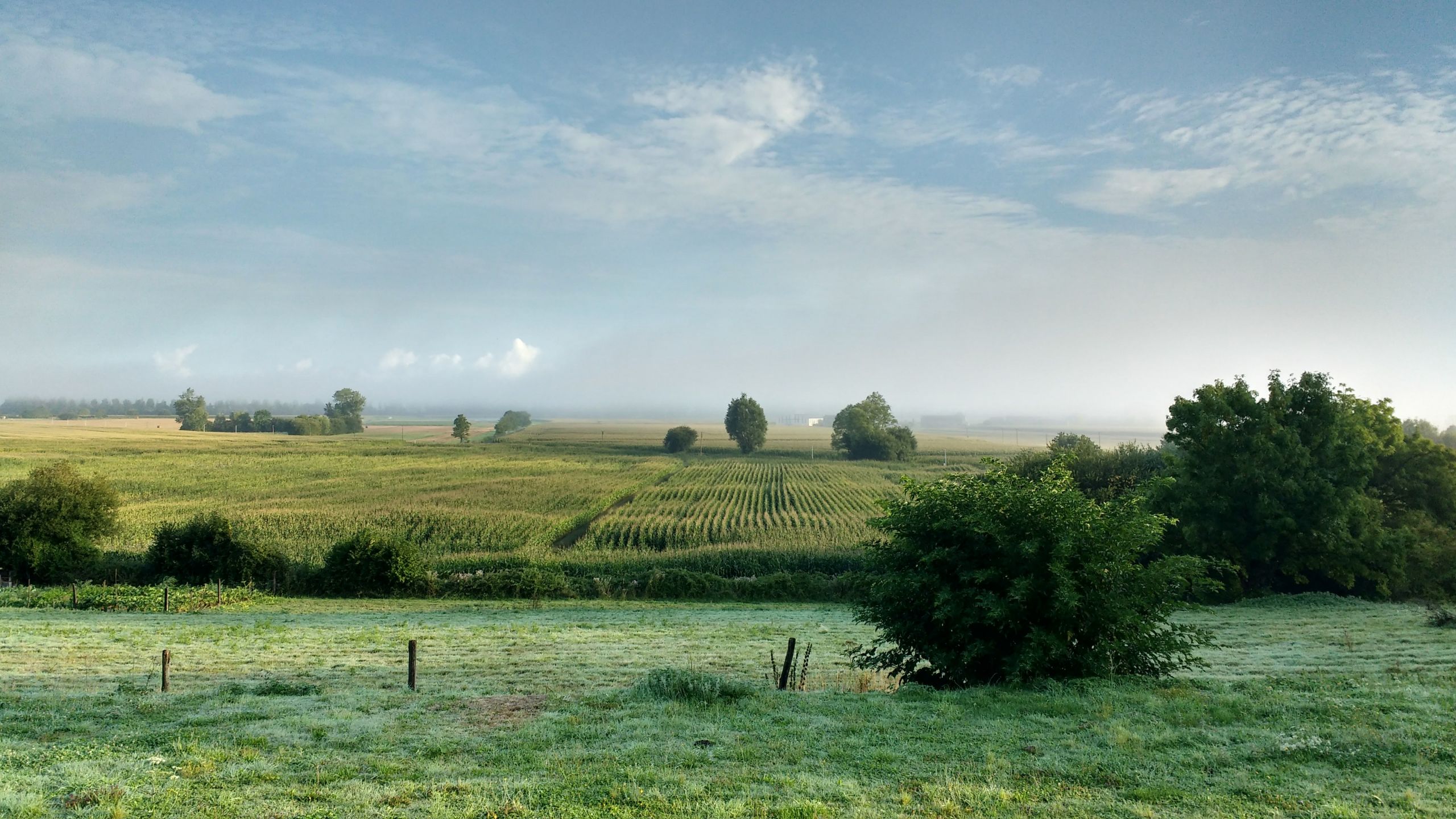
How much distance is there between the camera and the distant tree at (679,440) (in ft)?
433

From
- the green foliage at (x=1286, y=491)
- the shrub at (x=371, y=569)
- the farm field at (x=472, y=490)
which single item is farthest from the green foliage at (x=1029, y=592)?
the shrub at (x=371, y=569)

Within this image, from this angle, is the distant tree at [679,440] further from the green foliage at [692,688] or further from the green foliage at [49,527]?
the green foliage at [692,688]

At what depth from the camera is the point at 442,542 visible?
4419 cm

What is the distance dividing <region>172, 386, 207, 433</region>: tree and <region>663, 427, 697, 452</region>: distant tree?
305 feet

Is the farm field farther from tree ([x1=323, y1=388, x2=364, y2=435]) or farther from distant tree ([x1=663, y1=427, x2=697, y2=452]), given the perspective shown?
tree ([x1=323, y1=388, x2=364, y2=435])

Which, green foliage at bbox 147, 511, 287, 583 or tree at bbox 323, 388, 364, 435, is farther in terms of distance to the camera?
tree at bbox 323, 388, 364, 435

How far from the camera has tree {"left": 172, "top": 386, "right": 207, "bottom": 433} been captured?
14588cm

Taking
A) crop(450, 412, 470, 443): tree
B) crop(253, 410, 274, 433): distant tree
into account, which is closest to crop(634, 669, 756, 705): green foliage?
crop(450, 412, 470, 443): tree

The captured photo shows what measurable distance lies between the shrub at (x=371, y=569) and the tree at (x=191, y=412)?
445 ft

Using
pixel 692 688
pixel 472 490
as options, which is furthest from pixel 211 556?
pixel 472 490

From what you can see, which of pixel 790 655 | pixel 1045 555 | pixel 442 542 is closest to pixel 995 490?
pixel 1045 555

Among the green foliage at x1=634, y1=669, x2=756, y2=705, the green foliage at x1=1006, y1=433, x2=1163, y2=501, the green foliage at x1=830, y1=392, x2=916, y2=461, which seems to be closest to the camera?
the green foliage at x1=634, y1=669, x2=756, y2=705

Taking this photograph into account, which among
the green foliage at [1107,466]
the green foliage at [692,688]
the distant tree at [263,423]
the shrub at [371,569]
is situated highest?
the distant tree at [263,423]

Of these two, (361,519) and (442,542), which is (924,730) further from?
(361,519)
